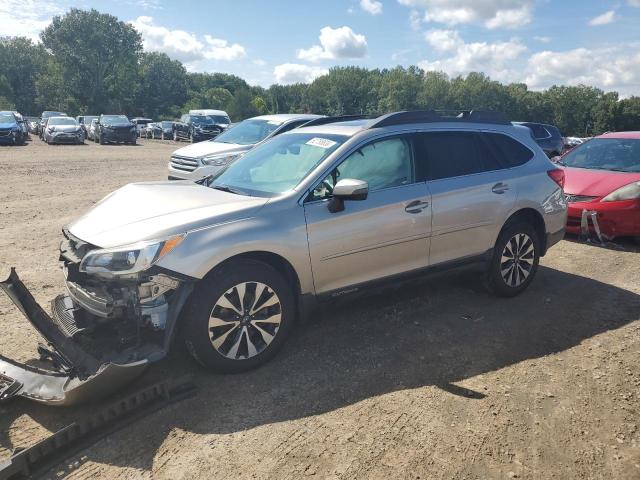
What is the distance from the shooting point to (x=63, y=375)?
309 centimetres

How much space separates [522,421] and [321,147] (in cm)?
256

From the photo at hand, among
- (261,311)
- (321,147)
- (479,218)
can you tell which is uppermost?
(321,147)

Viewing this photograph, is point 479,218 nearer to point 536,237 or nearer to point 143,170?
point 536,237

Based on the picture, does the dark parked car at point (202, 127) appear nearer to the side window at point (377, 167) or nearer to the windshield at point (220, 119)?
the windshield at point (220, 119)

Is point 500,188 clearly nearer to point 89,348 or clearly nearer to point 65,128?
point 89,348

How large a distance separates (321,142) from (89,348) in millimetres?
2455

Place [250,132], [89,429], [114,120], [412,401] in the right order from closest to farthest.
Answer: [89,429] → [412,401] → [250,132] → [114,120]

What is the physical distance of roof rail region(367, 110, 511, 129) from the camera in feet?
14.4

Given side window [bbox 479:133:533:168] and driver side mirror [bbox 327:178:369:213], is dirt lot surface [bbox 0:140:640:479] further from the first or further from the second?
side window [bbox 479:133:533:168]

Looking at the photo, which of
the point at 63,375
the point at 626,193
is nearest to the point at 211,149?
the point at 626,193

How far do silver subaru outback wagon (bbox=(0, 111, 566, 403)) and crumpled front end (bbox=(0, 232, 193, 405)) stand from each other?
12 mm

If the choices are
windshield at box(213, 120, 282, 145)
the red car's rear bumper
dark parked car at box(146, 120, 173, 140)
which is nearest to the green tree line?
dark parked car at box(146, 120, 173, 140)

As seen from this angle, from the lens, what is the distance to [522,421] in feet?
10.3

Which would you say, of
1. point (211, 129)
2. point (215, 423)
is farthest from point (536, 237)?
point (211, 129)
